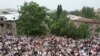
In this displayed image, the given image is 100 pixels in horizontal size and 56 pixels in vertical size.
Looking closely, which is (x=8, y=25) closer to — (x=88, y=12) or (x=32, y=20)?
(x=32, y=20)

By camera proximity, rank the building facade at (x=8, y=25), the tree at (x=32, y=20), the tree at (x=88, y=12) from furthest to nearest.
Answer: the tree at (x=88, y=12) → the building facade at (x=8, y=25) → the tree at (x=32, y=20)

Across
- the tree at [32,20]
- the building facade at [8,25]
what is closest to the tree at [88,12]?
the building facade at [8,25]

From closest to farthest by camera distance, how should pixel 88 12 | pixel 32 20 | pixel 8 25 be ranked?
pixel 32 20, pixel 8 25, pixel 88 12

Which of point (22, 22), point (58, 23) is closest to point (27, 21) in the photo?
point (22, 22)

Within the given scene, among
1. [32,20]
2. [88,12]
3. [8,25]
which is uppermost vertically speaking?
[32,20]

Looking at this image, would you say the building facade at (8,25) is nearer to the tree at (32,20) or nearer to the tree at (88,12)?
the tree at (32,20)

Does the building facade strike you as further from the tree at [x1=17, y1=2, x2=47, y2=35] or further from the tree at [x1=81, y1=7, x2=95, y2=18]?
the tree at [x1=81, y1=7, x2=95, y2=18]

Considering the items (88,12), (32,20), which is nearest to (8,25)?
(32,20)

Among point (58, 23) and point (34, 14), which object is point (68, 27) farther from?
point (34, 14)
